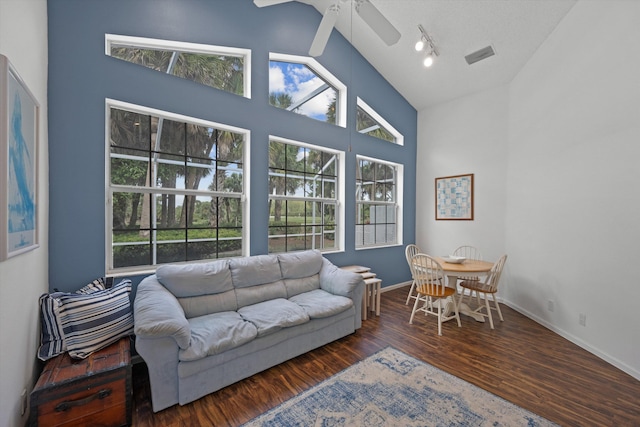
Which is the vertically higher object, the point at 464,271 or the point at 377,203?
the point at 377,203

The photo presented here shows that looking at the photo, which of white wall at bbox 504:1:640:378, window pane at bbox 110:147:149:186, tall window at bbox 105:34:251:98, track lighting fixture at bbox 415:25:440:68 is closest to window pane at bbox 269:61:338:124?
tall window at bbox 105:34:251:98

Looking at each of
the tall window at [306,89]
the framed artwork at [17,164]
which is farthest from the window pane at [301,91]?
the framed artwork at [17,164]

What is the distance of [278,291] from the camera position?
2.91 metres

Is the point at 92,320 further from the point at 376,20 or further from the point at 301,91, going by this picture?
the point at 301,91

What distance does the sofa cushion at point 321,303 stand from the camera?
2.58 metres

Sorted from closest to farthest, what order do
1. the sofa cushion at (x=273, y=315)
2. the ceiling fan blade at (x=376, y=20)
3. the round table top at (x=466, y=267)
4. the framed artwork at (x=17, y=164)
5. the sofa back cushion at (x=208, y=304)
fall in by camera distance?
the framed artwork at (x=17, y=164) → the ceiling fan blade at (x=376, y=20) → the sofa cushion at (x=273, y=315) → the sofa back cushion at (x=208, y=304) → the round table top at (x=466, y=267)

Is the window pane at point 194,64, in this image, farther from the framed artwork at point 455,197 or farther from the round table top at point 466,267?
the framed artwork at point 455,197

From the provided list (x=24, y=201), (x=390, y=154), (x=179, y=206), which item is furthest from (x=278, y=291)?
(x=390, y=154)

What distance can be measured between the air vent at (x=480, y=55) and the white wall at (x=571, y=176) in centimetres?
55

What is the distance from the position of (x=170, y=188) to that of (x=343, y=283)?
212cm

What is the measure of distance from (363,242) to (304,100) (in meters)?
2.50

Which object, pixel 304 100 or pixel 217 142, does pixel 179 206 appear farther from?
pixel 304 100

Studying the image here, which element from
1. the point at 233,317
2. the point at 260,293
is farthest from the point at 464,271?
the point at 233,317

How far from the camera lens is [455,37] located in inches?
138
